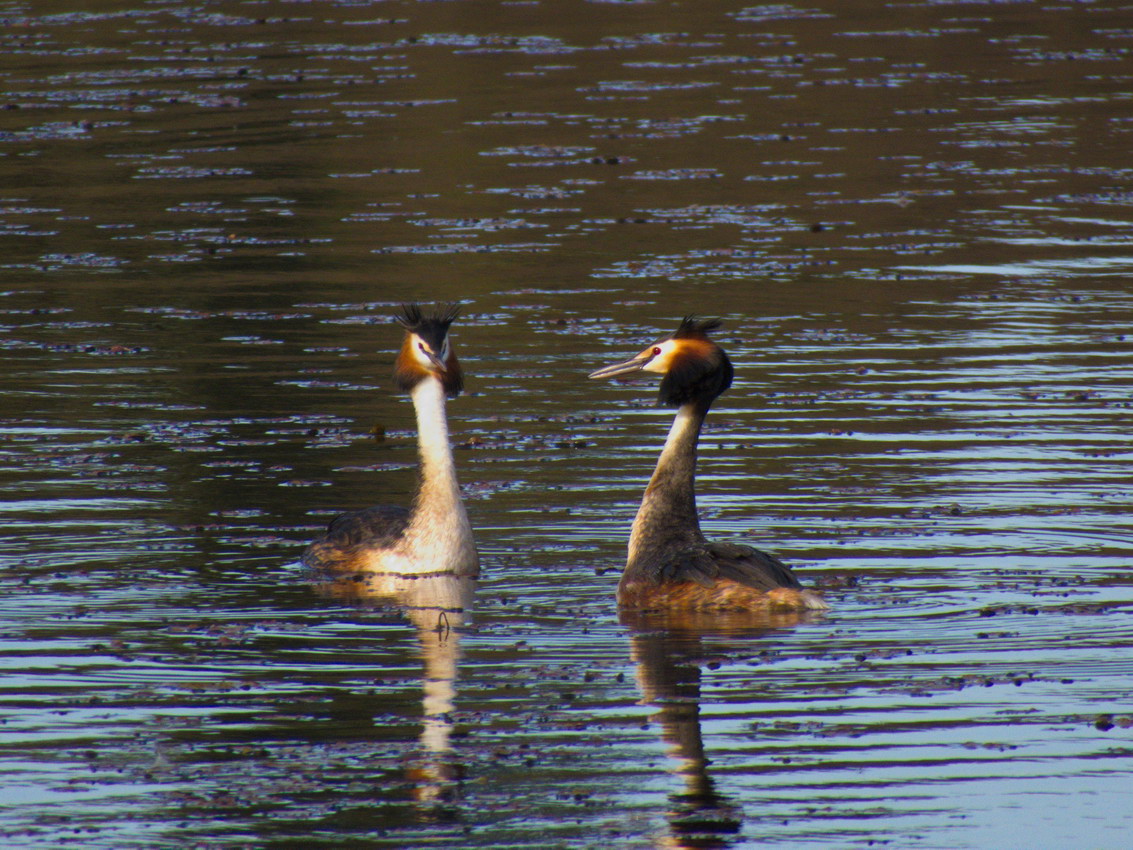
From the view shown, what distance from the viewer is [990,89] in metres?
37.6

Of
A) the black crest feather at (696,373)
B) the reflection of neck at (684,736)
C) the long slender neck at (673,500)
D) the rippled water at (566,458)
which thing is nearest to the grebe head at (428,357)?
the rippled water at (566,458)

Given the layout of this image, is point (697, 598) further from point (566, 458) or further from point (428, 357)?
point (566, 458)

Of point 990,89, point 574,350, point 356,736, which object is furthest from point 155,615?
point 990,89

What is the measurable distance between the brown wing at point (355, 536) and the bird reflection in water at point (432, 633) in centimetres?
15

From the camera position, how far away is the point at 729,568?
1195 centimetres

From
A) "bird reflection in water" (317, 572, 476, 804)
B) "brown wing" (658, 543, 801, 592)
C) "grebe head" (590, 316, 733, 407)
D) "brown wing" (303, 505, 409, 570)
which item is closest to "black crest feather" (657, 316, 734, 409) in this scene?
"grebe head" (590, 316, 733, 407)

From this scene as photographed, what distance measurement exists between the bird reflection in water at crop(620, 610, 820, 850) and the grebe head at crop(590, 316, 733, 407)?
1.67 meters

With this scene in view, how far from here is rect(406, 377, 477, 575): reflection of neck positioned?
13.1m

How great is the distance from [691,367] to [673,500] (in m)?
0.93

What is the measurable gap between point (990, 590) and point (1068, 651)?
4.12ft

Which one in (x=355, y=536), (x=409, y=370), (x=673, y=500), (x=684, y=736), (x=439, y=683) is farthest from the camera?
(x=409, y=370)

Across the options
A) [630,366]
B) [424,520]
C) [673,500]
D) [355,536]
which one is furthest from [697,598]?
[355,536]

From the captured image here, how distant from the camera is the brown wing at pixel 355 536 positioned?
13.2m

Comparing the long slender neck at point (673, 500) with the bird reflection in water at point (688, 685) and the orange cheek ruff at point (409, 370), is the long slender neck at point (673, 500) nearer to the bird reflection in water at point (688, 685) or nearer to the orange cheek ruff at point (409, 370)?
the bird reflection in water at point (688, 685)
